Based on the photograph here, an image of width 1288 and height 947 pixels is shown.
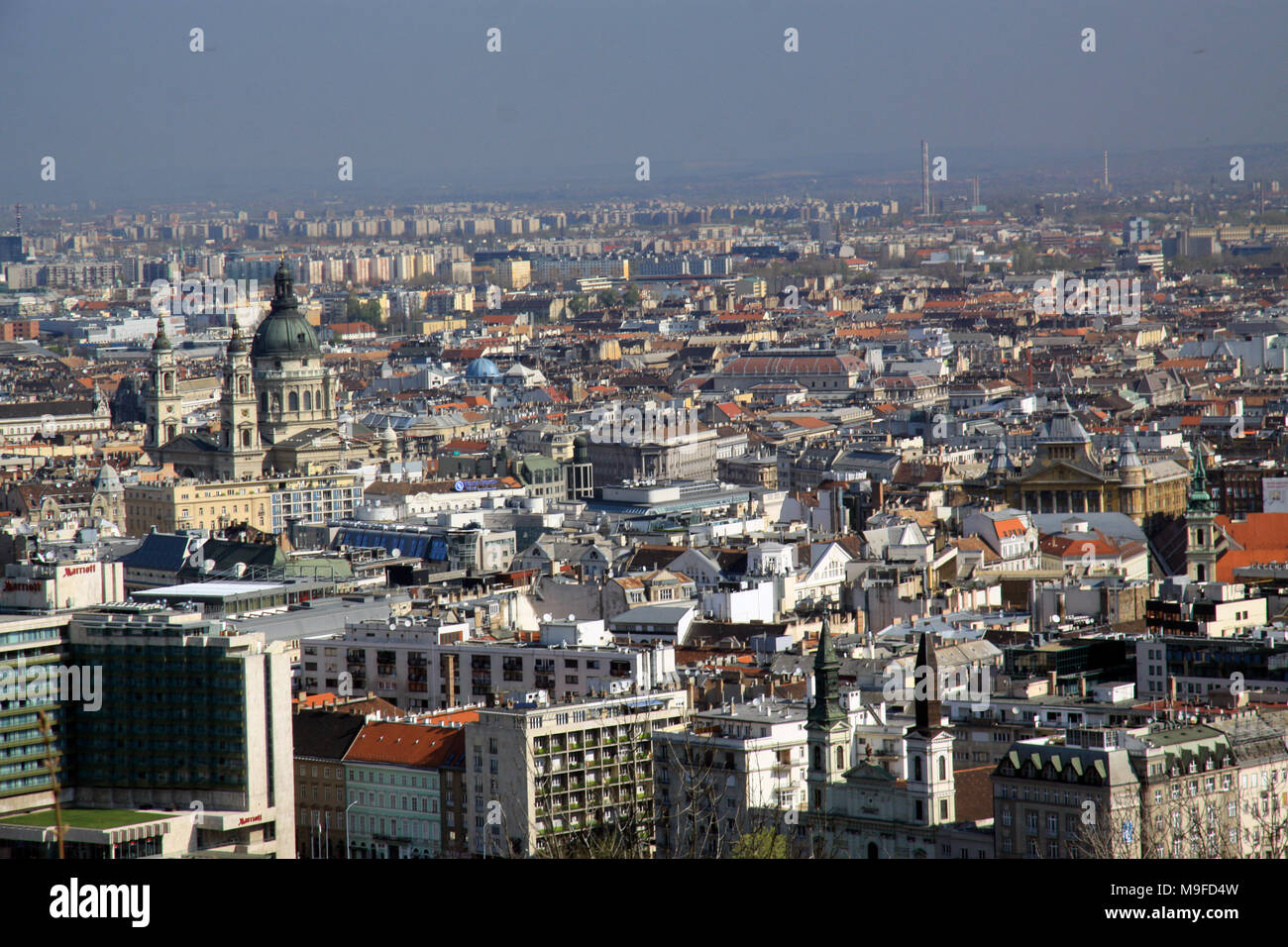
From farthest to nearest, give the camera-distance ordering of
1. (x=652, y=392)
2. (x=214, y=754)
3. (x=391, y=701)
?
1. (x=652, y=392)
2. (x=391, y=701)
3. (x=214, y=754)

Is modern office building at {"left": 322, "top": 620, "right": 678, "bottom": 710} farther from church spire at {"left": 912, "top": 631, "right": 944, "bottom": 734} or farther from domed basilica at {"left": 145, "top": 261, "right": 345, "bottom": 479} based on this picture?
domed basilica at {"left": 145, "top": 261, "right": 345, "bottom": 479}

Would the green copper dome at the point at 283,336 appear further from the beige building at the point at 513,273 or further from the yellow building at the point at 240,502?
the beige building at the point at 513,273

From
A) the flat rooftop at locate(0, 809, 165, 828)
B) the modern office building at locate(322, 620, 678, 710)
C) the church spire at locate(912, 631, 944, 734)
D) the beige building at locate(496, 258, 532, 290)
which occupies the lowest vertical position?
the flat rooftop at locate(0, 809, 165, 828)

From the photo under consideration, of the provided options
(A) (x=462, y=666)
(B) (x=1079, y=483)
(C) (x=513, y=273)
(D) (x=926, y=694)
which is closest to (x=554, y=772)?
(D) (x=926, y=694)

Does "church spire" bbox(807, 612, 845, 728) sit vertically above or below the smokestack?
below

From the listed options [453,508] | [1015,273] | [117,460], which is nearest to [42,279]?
[1015,273]

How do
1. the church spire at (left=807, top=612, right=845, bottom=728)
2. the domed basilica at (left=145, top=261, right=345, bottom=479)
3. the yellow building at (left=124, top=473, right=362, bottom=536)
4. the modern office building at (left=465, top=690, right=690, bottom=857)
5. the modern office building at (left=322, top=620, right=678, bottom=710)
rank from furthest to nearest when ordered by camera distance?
the domed basilica at (left=145, top=261, right=345, bottom=479)
the yellow building at (left=124, top=473, right=362, bottom=536)
the modern office building at (left=322, top=620, right=678, bottom=710)
the modern office building at (left=465, top=690, right=690, bottom=857)
the church spire at (left=807, top=612, right=845, bottom=728)

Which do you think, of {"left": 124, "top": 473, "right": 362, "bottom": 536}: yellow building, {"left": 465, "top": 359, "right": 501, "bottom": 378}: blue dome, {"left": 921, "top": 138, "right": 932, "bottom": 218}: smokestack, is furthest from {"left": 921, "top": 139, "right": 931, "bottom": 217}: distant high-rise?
{"left": 124, "top": 473, "right": 362, "bottom": 536}: yellow building

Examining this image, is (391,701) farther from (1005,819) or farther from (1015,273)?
(1015,273)
